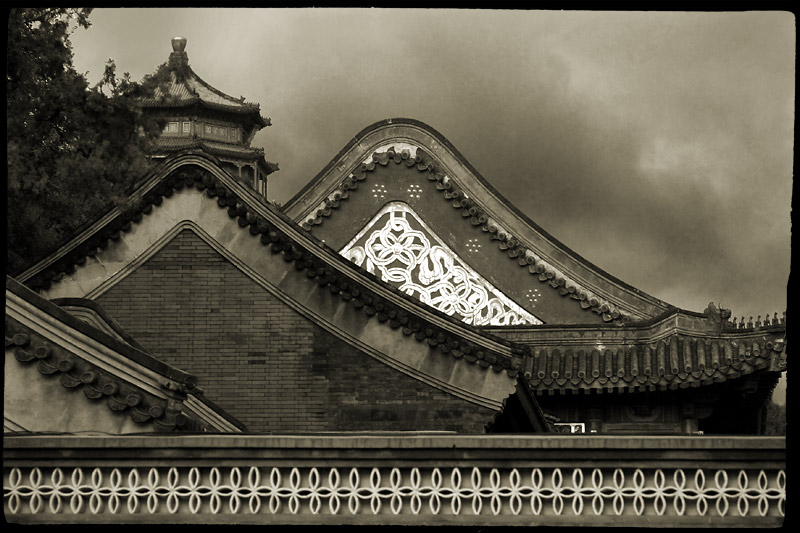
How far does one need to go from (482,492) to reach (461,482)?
0.14 m

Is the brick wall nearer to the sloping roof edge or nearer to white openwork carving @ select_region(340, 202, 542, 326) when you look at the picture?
white openwork carving @ select_region(340, 202, 542, 326)

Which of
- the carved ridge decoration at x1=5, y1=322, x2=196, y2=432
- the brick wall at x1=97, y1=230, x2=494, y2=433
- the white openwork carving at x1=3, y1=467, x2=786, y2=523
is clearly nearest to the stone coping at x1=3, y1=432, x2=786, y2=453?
the white openwork carving at x1=3, y1=467, x2=786, y2=523

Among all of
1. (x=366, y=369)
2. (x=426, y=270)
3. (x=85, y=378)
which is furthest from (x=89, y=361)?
(x=426, y=270)

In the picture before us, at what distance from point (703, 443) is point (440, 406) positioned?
7.26 m

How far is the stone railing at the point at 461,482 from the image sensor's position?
26.9ft

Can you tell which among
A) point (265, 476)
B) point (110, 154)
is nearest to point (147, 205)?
point (110, 154)

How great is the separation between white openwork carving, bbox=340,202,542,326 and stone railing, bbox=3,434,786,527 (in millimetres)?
14657

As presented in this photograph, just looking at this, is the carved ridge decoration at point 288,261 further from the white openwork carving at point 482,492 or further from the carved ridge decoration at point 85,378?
the white openwork carving at point 482,492

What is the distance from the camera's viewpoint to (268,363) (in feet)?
49.8

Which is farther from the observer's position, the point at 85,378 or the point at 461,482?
the point at 85,378

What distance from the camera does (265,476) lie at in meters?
8.33

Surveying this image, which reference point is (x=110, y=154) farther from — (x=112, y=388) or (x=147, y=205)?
(x=112, y=388)

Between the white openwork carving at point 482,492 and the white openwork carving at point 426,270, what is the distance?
14.7 metres

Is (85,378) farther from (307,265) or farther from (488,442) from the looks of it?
(307,265)
